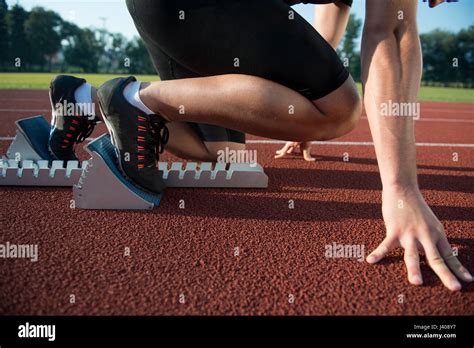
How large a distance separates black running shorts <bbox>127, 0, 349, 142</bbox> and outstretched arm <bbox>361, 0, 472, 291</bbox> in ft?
0.94

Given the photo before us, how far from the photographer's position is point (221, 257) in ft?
4.51

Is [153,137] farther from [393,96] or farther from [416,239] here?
[416,239]

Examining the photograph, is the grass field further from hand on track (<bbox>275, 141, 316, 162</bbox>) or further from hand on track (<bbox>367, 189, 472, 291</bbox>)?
hand on track (<bbox>367, 189, 472, 291</bbox>)

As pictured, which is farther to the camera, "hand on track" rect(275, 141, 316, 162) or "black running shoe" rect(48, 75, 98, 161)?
"hand on track" rect(275, 141, 316, 162)

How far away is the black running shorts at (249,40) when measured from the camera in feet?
5.42

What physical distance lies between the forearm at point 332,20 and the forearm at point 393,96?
1.15 meters

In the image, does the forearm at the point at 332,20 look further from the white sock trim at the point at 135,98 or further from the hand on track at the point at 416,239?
the hand on track at the point at 416,239

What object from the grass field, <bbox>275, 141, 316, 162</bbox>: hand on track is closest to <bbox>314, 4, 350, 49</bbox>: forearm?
<bbox>275, 141, 316, 162</bbox>: hand on track

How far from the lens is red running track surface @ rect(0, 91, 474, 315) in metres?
1.11

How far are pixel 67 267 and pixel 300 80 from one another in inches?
46.8

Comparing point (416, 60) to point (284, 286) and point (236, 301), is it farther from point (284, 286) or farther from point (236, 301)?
point (236, 301)

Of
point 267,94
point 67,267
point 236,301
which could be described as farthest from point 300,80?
point 67,267

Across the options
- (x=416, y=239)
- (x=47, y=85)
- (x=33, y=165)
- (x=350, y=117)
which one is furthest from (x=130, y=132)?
(x=47, y=85)

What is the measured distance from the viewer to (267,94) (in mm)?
1694
